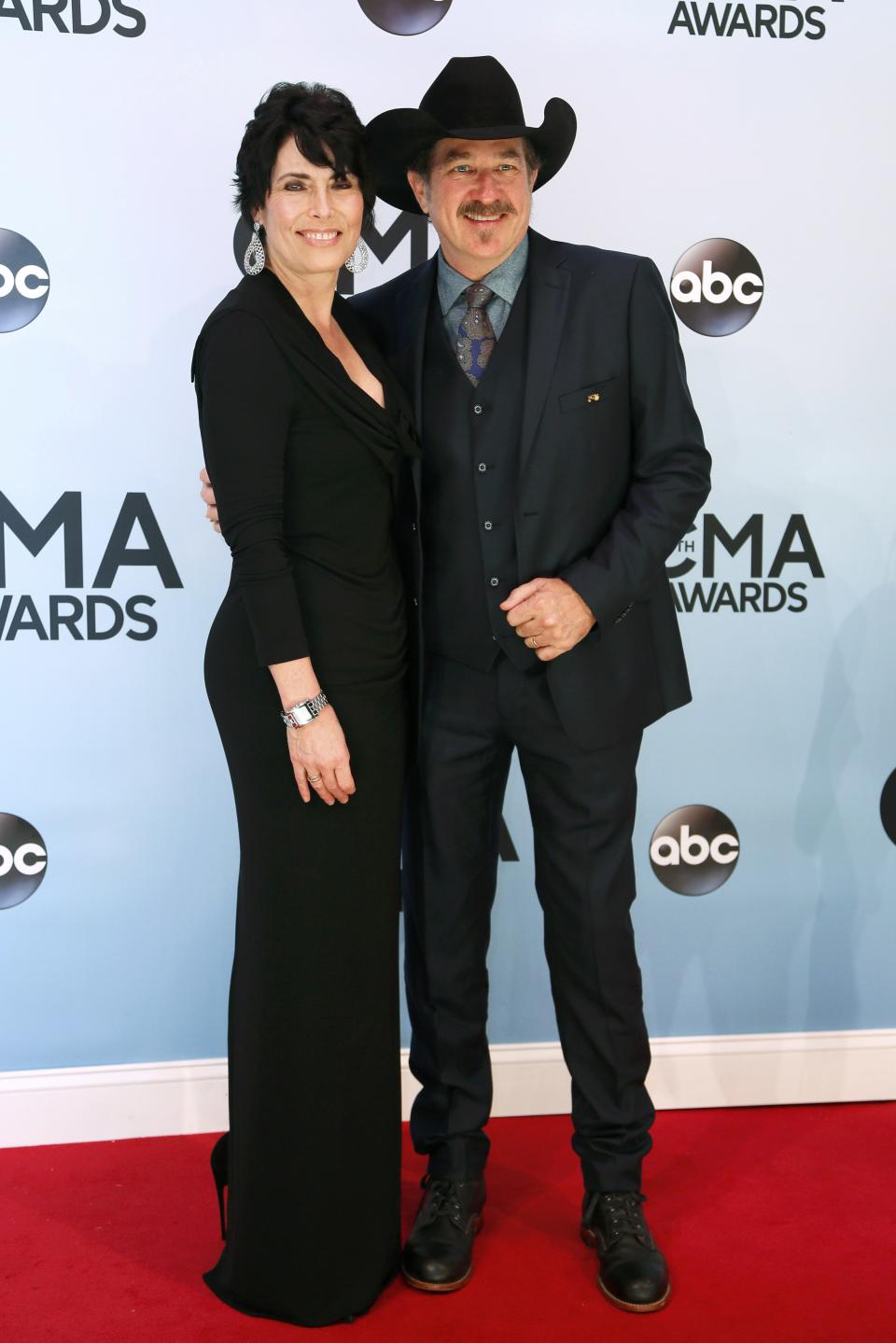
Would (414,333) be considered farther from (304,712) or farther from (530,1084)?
(530,1084)

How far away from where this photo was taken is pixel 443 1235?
2.14 meters

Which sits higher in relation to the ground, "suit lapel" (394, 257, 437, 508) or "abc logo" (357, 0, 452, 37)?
"abc logo" (357, 0, 452, 37)

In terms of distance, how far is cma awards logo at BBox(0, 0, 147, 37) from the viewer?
7.70 ft

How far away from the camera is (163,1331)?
1.98 m

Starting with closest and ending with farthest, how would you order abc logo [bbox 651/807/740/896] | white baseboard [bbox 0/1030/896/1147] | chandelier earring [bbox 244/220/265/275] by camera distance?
chandelier earring [bbox 244/220/265/275], white baseboard [bbox 0/1030/896/1147], abc logo [bbox 651/807/740/896]

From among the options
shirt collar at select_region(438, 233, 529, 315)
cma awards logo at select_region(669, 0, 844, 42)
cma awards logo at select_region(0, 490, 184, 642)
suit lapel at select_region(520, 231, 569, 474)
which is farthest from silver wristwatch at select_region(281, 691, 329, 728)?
cma awards logo at select_region(669, 0, 844, 42)

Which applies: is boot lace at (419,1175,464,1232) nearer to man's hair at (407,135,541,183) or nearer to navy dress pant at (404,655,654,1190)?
navy dress pant at (404,655,654,1190)

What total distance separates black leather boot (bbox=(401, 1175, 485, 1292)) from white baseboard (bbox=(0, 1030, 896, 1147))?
490mm

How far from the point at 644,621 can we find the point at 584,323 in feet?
1.59

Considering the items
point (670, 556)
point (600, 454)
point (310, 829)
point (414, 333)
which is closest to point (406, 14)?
point (414, 333)

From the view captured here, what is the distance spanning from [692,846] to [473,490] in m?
1.08

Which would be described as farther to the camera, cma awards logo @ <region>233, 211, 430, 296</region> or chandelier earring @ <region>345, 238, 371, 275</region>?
cma awards logo @ <region>233, 211, 430, 296</region>

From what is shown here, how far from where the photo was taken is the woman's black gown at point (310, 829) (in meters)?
1.79

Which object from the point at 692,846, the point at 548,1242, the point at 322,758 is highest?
the point at 322,758
